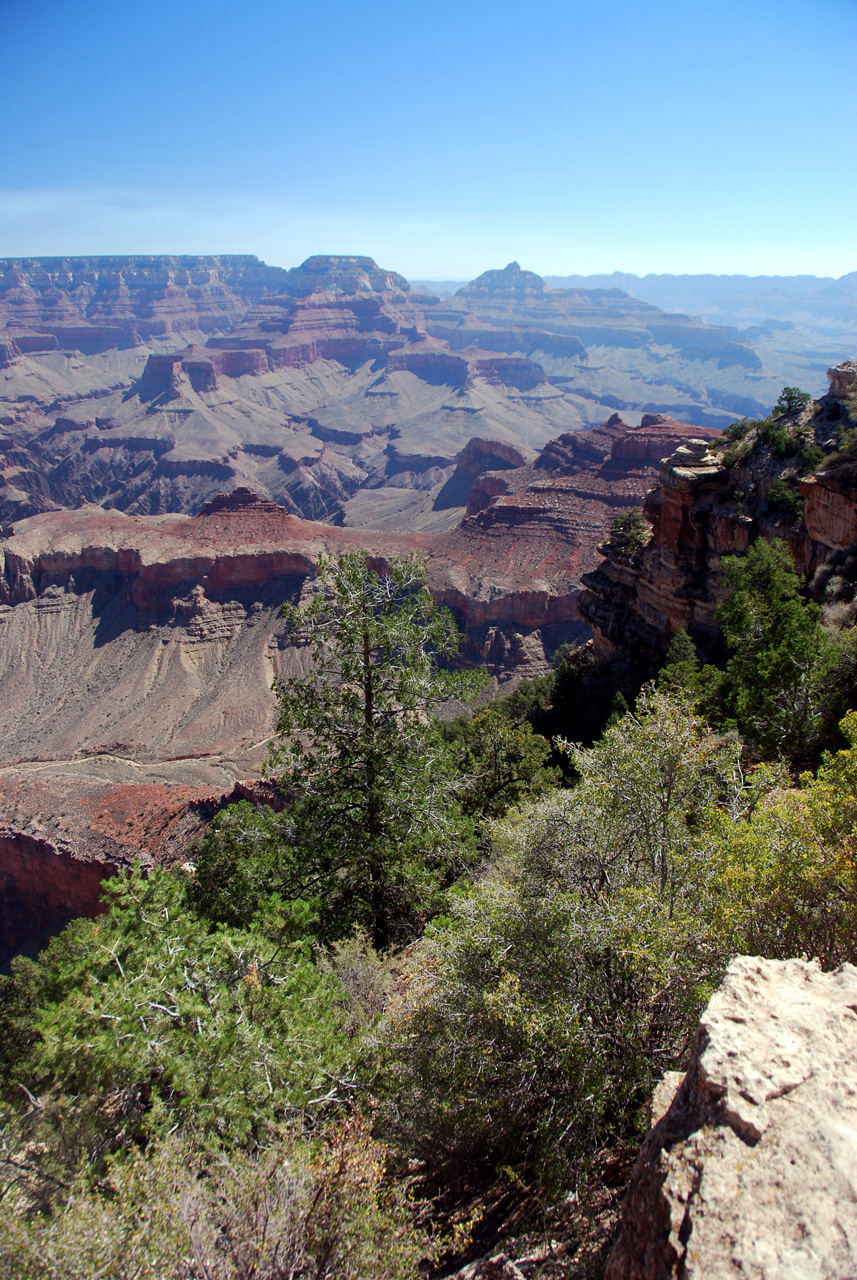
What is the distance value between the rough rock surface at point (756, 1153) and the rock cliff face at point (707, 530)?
26.3 metres

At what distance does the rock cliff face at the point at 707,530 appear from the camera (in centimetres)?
2816

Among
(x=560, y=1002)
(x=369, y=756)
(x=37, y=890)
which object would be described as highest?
(x=560, y=1002)

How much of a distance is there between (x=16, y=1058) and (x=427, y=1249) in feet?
64.9

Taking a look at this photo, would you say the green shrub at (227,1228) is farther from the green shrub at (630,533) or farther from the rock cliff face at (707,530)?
the green shrub at (630,533)

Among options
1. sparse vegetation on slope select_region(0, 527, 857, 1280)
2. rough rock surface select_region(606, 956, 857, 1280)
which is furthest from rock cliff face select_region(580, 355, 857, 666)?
rough rock surface select_region(606, 956, 857, 1280)

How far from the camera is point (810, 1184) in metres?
4.58

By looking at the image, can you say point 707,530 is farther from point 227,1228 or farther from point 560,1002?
point 227,1228

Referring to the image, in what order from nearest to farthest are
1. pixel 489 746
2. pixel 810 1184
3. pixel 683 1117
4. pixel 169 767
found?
pixel 810 1184
pixel 683 1117
pixel 489 746
pixel 169 767

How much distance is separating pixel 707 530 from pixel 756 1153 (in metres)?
32.2

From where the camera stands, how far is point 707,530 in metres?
33.2

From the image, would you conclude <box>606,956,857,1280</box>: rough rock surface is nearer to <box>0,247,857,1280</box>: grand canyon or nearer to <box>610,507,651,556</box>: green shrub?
<box>0,247,857,1280</box>: grand canyon

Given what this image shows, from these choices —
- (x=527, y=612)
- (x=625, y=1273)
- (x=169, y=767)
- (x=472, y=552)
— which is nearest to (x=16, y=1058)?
(x=625, y=1273)

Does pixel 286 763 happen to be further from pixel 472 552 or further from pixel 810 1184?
pixel 472 552

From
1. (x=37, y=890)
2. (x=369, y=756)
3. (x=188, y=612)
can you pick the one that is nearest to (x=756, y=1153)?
(x=369, y=756)
